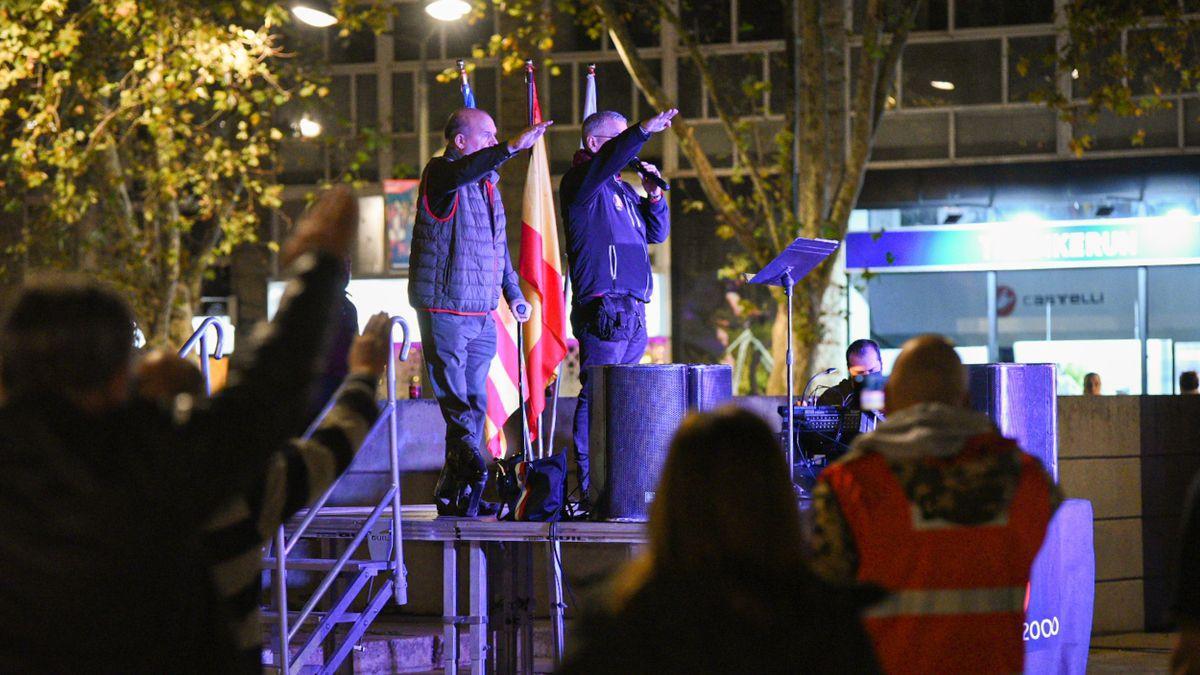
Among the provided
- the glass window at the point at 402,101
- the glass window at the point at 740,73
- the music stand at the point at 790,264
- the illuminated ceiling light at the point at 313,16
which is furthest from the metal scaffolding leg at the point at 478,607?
the glass window at the point at 402,101

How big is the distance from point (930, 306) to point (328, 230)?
79.3 ft

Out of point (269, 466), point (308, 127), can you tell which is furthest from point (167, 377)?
point (308, 127)

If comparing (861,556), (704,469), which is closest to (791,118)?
(861,556)

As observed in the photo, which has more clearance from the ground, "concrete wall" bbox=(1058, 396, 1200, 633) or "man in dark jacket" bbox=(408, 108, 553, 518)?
"man in dark jacket" bbox=(408, 108, 553, 518)

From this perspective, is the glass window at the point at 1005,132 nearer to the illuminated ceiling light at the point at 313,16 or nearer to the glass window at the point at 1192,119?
the glass window at the point at 1192,119

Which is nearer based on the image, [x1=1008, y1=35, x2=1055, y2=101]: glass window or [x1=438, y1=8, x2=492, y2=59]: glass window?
[x1=1008, y1=35, x2=1055, y2=101]: glass window

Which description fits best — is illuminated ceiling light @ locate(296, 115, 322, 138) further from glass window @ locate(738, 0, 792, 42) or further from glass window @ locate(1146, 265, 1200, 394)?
glass window @ locate(1146, 265, 1200, 394)

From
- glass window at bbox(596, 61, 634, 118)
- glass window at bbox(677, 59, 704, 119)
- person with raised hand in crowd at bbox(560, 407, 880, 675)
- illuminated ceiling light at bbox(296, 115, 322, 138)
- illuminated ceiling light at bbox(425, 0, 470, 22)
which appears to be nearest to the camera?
person with raised hand in crowd at bbox(560, 407, 880, 675)

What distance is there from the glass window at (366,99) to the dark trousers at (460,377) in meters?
21.6

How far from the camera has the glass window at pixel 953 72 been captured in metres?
26.6

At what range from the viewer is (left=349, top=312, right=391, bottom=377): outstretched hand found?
385 centimetres

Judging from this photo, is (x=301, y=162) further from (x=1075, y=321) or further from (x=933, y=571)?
(x=933, y=571)

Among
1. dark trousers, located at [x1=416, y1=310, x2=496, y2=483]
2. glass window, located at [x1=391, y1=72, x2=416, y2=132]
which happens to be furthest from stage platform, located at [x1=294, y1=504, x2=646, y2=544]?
glass window, located at [x1=391, y1=72, x2=416, y2=132]

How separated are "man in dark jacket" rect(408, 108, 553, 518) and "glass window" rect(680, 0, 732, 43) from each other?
19.5m
